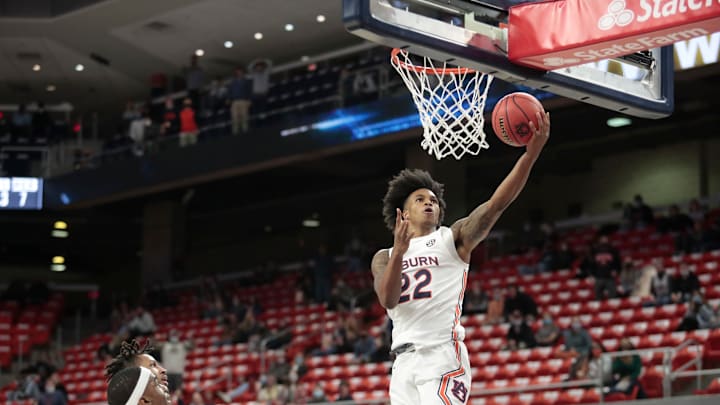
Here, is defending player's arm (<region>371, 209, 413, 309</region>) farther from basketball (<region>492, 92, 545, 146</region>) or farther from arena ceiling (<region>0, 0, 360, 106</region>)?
arena ceiling (<region>0, 0, 360, 106</region>)

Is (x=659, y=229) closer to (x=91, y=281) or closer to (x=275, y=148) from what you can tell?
(x=275, y=148)

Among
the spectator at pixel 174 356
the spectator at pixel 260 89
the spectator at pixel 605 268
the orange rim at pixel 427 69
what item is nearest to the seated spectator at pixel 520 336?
the spectator at pixel 605 268

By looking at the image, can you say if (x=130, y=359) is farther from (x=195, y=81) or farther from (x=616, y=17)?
(x=195, y=81)

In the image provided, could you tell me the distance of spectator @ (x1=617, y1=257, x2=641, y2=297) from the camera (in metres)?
19.3

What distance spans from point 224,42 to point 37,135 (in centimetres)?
514

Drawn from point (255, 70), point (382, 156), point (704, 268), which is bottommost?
point (704, 268)

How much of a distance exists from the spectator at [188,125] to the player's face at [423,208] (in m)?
20.5

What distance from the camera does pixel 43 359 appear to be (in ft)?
92.1

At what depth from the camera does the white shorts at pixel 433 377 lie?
269 inches

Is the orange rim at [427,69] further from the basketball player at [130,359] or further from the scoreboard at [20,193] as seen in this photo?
the scoreboard at [20,193]

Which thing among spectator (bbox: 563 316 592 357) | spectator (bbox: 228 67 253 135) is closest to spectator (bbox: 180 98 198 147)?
spectator (bbox: 228 67 253 135)

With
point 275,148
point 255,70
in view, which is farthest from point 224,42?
point 275,148

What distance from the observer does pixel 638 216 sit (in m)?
22.8

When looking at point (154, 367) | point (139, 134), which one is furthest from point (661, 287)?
point (139, 134)
